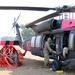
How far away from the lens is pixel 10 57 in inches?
381

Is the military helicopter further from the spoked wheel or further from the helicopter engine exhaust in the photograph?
the spoked wheel

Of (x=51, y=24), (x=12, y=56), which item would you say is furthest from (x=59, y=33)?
(x=12, y=56)

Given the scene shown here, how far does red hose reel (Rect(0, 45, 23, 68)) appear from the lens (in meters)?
9.46

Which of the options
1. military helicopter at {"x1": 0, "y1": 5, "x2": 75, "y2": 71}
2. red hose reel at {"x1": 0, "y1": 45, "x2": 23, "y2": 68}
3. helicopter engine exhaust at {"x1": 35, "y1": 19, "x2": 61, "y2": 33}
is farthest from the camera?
red hose reel at {"x1": 0, "y1": 45, "x2": 23, "y2": 68}

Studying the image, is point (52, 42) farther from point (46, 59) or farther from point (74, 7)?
point (74, 7)

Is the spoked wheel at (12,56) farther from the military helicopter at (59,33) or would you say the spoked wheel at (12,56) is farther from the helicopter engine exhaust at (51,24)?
the helicopter engine exhaust at (51,24)

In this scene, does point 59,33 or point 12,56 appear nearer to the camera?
point 59,33

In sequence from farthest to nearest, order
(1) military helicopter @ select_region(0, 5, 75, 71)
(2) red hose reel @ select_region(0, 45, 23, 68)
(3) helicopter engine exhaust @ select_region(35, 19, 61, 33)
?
(2) red hose reel @ select_region(0, 45, 23, 68), (3) helicopter engine exhaust @ select_region(35, 19, 61, 33), (1) military helicopter @ select_region(0, 5, 75, 71)

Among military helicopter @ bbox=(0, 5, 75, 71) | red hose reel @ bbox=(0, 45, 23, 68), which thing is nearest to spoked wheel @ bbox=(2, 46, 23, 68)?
red hose reel @ bbox=(0, 45, 23, 68)

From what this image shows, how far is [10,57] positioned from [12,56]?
0.11m

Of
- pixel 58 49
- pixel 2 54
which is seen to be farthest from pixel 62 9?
pixel 2 54

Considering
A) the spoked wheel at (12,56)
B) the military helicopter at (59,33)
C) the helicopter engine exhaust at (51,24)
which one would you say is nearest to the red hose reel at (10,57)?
the spoked wheel at (12,56)

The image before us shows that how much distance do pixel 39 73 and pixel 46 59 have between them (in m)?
1.49

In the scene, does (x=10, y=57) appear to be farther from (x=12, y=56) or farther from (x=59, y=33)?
(x=59, y=33)
